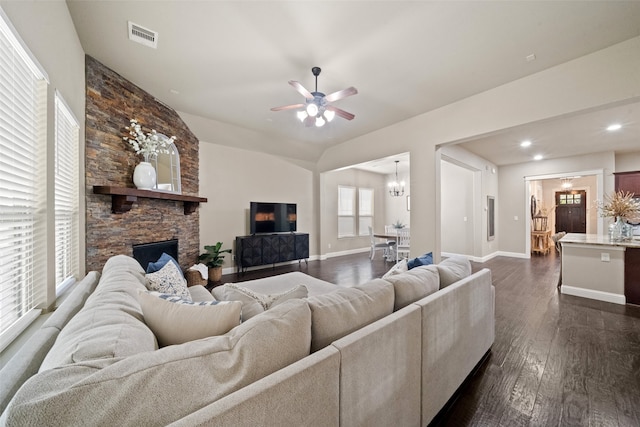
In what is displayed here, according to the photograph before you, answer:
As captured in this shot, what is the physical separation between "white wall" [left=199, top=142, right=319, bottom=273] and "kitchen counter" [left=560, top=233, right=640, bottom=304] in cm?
522

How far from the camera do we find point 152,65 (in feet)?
9.83

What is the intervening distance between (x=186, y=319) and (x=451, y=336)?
5.25 ft

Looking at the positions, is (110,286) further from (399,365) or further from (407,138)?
(407,138)

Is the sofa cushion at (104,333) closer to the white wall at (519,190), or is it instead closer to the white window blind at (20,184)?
the white window blind at (20,184)

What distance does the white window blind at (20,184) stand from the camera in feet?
4.04

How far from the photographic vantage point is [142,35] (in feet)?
8.10

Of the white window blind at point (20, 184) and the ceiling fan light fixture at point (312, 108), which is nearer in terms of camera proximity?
the white window blind at point (20, 184)

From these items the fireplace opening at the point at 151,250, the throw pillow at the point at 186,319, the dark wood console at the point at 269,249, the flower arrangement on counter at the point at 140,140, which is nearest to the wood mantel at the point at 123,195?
the flower arrangement on counter at the point at 140,140

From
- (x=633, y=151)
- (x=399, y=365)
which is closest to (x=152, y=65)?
(x=399, y=365)

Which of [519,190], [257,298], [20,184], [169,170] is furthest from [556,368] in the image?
[519,190]

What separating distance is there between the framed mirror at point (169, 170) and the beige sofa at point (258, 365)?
275 centimetres

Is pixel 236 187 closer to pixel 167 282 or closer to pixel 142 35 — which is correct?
pixel 142 35

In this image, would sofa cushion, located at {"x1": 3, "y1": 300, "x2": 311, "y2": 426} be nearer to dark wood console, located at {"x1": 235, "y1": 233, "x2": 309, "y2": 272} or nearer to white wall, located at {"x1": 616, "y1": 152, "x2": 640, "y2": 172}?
dark wood console, located at {"x1": 235, "y1": 233, "x2": 309, "y2": 272}

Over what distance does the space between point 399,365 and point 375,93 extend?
347cm
